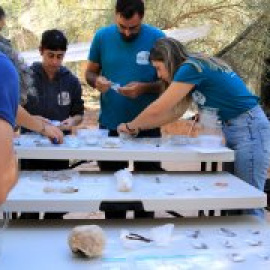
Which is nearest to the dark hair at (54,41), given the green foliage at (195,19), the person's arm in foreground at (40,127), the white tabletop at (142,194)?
the person's arm in foreground at (40,127)

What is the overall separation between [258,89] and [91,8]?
1.81 metres

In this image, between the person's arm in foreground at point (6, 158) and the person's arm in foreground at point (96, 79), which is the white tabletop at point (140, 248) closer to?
the person's arm in foreground at point (6, 158)

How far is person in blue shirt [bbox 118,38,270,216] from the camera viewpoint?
8.77 ft

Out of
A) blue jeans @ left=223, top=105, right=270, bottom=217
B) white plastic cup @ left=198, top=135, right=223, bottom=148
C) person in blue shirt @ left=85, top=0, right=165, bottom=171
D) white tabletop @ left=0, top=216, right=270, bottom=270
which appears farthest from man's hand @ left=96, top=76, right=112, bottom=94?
white tabletop @ left=0, top=216, right=270, bottom=270

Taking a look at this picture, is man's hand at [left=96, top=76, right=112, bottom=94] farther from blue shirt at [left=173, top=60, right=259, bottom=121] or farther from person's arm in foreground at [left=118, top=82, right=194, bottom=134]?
blue shirt at [left=173, top=60, right=259, bottom=121]

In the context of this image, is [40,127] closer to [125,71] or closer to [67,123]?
[67,123]

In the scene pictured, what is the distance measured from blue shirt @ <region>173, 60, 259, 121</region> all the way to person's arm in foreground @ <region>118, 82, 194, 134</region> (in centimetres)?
4

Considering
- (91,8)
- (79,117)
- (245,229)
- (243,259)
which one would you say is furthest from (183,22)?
(243,259)

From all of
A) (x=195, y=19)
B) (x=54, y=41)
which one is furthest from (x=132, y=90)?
(x=195, y=19)

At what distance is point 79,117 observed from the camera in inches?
141

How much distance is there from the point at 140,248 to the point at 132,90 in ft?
5.06

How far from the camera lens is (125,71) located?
347 cm

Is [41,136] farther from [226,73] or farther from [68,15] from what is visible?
[68,15]

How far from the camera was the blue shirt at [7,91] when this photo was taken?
1.36 meters
